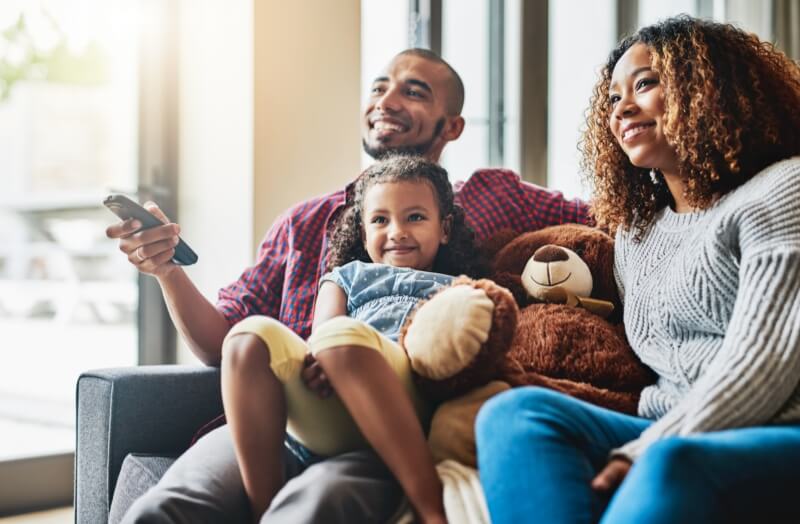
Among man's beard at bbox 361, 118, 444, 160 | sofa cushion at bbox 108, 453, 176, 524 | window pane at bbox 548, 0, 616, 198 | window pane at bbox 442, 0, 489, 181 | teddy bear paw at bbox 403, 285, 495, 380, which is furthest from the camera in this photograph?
window pane at bbox 548, 0, 616, 198

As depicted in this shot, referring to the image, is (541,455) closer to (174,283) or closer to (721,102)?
(721,102)

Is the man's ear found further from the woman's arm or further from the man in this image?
the woman's arm

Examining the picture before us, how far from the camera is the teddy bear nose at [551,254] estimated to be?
157cm

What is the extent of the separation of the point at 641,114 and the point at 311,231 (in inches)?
30.3

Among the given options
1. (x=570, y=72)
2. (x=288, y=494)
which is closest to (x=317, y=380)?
(x=288, y=494)

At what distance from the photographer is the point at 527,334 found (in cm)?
146

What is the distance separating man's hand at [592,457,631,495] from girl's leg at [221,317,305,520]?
0.46 meters

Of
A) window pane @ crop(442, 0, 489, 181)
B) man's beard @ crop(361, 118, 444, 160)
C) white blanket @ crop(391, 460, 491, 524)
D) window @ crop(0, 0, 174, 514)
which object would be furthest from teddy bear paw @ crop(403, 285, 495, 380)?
window pane @ crop(442, 0, 489, 181)

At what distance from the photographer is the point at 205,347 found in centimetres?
167

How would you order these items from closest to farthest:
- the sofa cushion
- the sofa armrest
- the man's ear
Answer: the sofa cushion, the sofa armrest, the man's ear

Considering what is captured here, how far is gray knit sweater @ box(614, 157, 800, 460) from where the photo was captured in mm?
1034

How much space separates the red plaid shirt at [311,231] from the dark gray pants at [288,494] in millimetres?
527

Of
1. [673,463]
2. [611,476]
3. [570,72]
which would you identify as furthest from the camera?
[570,72]

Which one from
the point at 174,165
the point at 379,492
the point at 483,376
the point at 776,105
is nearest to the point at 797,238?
the point at 776,105
